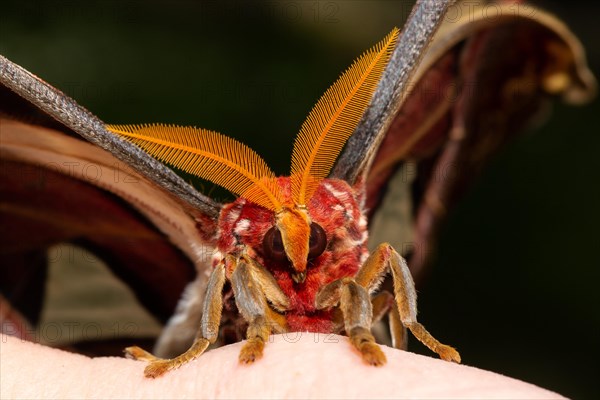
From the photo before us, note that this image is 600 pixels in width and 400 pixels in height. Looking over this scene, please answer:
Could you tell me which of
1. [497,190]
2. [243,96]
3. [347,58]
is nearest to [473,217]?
[497,190]

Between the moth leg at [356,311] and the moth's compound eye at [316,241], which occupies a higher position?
the moth's compound eye at [316,241]

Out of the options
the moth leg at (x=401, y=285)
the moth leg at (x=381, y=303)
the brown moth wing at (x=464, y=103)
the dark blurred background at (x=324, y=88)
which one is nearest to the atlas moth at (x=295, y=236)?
the moth leg at (x=401, y=285)

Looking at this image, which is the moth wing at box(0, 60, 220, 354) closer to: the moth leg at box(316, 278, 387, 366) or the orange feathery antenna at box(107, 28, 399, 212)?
the orange feathery antenna at box(107, 28, 399, 212)

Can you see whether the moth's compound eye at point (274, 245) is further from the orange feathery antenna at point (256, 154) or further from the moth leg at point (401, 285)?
the moth leg at point (401, 285)

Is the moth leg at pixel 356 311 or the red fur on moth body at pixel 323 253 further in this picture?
the red fur on moth body at pixel 323 253

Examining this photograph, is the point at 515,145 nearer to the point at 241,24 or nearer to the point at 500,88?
the point at 500,88

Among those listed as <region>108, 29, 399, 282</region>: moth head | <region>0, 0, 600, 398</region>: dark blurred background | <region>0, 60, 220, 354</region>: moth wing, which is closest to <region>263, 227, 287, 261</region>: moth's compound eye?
<region>108, 29, 399, 282</region>: moth head

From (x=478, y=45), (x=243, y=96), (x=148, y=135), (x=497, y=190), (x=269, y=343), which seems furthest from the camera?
(x=497, y=190)
